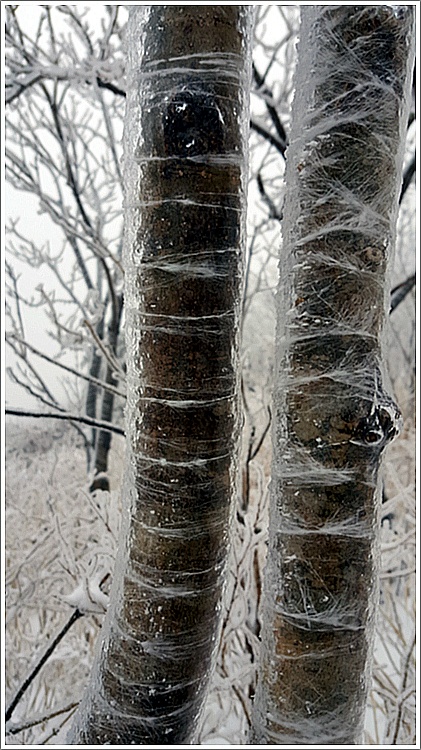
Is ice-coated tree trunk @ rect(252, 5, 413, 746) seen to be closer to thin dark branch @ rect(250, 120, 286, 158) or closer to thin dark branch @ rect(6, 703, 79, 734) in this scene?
thin dark branch @ rect(6, 703, 79, 734)

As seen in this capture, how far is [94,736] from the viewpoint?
701 millimetres

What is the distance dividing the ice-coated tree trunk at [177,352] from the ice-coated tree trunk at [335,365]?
0.23 feet

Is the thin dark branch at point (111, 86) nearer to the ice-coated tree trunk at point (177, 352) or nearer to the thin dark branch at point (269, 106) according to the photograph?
the thin dark branch at point (269, 106)

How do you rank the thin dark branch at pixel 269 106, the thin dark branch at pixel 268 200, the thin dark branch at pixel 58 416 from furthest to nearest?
the thin dark branch at pixel 268 200
the thin dark branch at pixel 269 106
the thin dark branch at pixel 58 416

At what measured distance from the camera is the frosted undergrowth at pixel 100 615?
5.03 feet

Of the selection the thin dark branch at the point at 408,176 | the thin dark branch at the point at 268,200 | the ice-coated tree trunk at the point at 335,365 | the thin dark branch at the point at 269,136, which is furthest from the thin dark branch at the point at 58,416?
the thin dark branch at the point at 408,176

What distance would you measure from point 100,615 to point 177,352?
1.25 meters

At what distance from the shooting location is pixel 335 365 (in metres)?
0.64

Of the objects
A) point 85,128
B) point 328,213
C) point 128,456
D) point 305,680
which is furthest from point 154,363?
point 85,128

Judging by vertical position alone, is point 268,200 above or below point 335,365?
above

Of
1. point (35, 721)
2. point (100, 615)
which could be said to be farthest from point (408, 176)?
point (35, 721)

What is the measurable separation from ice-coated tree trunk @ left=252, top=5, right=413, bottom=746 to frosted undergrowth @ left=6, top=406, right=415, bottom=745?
0.47m

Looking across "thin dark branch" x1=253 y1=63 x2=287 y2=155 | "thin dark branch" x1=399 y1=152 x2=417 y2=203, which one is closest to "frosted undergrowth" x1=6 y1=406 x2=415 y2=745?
"thin dark branch" x1=399 y1=152 x2=417 y2=203

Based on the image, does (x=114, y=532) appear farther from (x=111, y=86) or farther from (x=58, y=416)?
(x=111, y=86)
